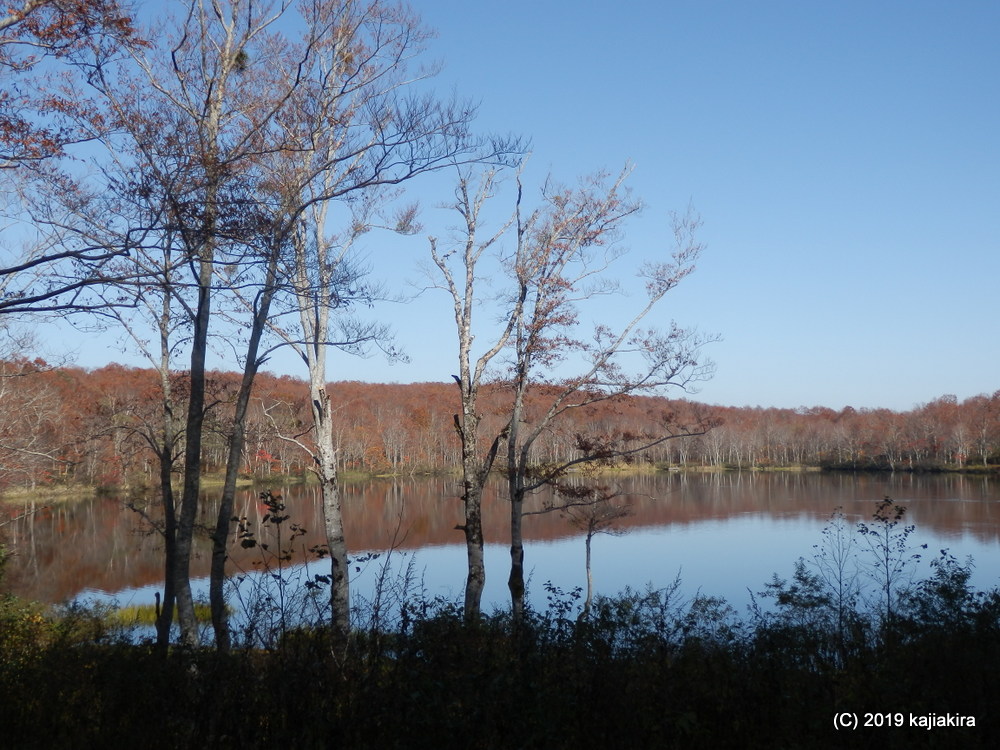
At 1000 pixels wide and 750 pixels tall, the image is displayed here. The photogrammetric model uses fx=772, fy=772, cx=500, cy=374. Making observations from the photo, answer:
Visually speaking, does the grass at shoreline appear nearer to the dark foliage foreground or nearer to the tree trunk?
the tree trunk

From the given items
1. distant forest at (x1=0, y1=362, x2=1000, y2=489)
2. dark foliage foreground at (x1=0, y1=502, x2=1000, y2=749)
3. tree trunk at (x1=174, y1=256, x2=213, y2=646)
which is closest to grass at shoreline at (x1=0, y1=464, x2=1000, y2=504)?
distant forest at (x1=0, y1=362, x2=1000, y2=489)

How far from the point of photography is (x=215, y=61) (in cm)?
862

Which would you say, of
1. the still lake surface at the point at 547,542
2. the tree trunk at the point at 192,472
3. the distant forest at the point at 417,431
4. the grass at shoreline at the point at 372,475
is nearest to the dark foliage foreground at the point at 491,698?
the tree trunk at the point at 192,472

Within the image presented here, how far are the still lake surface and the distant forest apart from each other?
1770 mm

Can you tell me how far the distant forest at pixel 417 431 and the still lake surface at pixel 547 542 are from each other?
1.77m

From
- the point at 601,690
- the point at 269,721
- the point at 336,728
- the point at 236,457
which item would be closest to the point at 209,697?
the point at 269,721

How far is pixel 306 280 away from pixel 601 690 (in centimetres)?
540

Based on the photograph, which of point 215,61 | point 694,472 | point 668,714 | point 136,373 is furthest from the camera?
point 694,472

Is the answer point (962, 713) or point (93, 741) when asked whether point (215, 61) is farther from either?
point (962, 713)

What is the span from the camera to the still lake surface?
17031 millimetres

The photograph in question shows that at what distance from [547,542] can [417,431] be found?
38281mm

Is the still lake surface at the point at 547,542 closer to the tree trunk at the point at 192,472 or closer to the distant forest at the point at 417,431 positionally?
the distant forest at the point at 417,431

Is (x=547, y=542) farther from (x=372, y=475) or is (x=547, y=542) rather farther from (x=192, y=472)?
(x=372, y=475)

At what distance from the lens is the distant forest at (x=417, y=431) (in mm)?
14289
